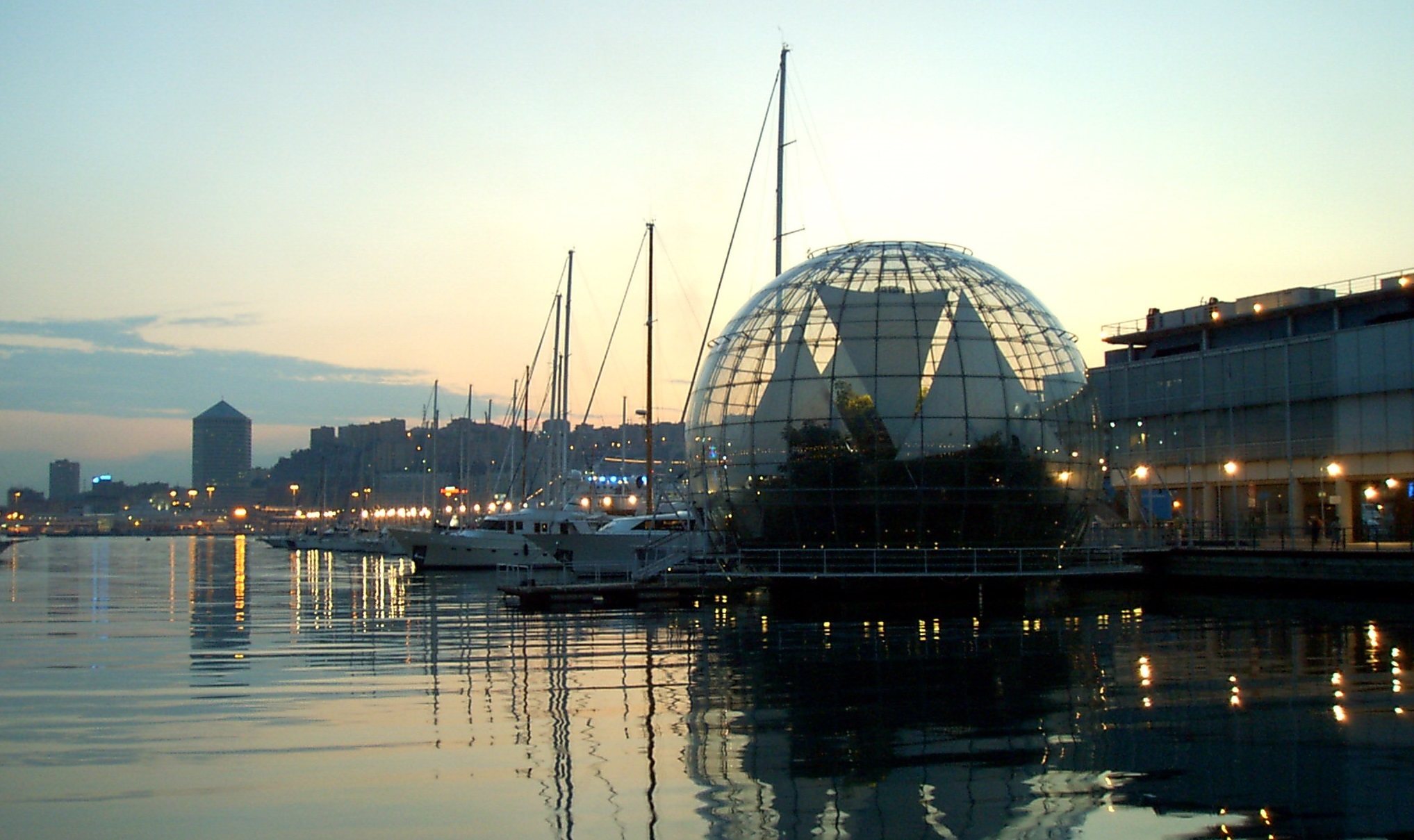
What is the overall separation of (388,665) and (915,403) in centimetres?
1977

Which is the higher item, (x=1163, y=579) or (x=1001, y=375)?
(x=1001, y=375)

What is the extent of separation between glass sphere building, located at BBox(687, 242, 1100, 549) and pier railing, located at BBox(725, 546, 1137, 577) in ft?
1.67

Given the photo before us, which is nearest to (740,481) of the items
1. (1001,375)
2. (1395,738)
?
(1001,375)

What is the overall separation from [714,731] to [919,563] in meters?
22.3

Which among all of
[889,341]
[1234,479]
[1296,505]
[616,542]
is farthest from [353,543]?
[889,341]

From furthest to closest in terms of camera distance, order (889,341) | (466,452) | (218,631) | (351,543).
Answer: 1. (351,543)
2. (466,452)
3. (889,341)
4. (218,631)

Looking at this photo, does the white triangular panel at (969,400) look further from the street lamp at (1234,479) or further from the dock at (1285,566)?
the street lamp at (1234,479)

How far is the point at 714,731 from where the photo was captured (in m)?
14.8

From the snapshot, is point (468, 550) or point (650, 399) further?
point (468, 550)

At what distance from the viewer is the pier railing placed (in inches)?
1405

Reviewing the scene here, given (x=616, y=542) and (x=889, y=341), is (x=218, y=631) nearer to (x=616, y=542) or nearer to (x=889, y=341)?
(x=889, y=341)

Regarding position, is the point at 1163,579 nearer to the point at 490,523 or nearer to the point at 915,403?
the point at 915,403

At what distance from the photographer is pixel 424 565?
68.9 meters

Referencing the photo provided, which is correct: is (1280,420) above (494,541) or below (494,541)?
above
